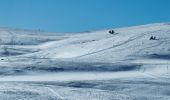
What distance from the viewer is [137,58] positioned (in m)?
13.7

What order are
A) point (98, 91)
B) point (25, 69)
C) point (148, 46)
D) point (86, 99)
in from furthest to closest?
point (148, 46), point (25, 69), point (98, 91), point (86, 99)

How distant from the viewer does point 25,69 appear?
10.9 metres

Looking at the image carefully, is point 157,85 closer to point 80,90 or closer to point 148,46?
point 80,90

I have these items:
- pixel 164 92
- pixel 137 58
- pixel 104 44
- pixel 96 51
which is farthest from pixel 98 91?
pixel 104 44

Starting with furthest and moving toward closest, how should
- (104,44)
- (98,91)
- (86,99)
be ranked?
1. (104,44)
2. (98,91)
3. (86,99)

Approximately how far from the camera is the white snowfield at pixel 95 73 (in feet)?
27.3

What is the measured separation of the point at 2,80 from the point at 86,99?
7.96 feet

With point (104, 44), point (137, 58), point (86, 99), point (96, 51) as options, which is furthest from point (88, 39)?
point (86, 99)

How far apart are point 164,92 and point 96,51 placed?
706 cm

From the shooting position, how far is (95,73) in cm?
1095

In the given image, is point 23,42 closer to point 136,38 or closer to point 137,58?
point 136,38

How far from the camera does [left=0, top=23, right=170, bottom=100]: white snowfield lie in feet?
27.3

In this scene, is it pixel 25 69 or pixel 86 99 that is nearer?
pixel 86 99

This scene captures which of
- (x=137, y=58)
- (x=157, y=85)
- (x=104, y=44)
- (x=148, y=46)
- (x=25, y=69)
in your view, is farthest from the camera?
(x=104, y=44)
